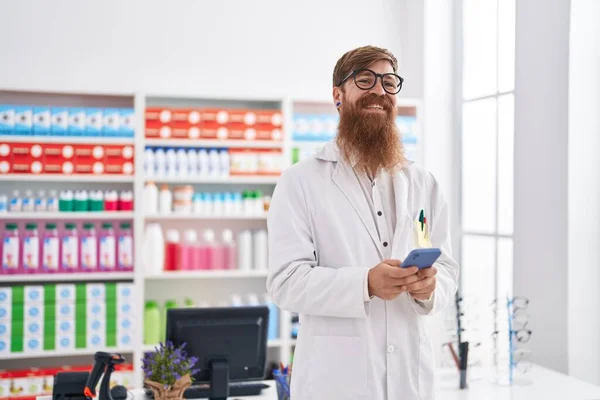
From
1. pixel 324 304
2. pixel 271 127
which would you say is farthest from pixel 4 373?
pixel 324 304

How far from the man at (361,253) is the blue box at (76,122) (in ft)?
8.82

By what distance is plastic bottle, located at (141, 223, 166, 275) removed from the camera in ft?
14.3

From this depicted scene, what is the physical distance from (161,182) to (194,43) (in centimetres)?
104

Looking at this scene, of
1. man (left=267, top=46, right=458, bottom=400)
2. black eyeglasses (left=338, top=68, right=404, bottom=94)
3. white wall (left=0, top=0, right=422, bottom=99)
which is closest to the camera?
man (left=267, top=46, right=458, bottom=400)

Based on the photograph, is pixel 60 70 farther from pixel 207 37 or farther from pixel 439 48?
pixel 439 48

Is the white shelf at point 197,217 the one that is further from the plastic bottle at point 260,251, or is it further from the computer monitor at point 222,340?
the computer monitor at point 222,340

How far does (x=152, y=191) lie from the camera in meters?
4.36

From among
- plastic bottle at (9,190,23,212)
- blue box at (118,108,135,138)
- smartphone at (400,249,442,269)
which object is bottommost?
smartphone at (400,249,442,269)

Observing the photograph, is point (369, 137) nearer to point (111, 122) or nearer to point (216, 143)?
point (216, 143)

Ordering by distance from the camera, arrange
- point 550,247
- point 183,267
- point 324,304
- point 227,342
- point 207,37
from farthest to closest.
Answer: point 207,37 → point 183,267 → point 550,247 → point 227,342 → point 324,304

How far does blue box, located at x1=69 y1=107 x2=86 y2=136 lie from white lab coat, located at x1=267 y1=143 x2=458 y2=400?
107 inches

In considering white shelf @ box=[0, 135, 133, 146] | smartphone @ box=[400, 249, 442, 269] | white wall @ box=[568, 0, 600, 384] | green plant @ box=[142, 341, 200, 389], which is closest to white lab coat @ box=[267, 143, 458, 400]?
smartphone @ box=[400, 249, 442, 269]

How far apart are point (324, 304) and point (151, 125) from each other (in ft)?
9.53

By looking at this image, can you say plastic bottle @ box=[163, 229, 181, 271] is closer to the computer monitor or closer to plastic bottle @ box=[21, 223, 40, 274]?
plastic bottle @ box=[21, 223, 40, 274]
